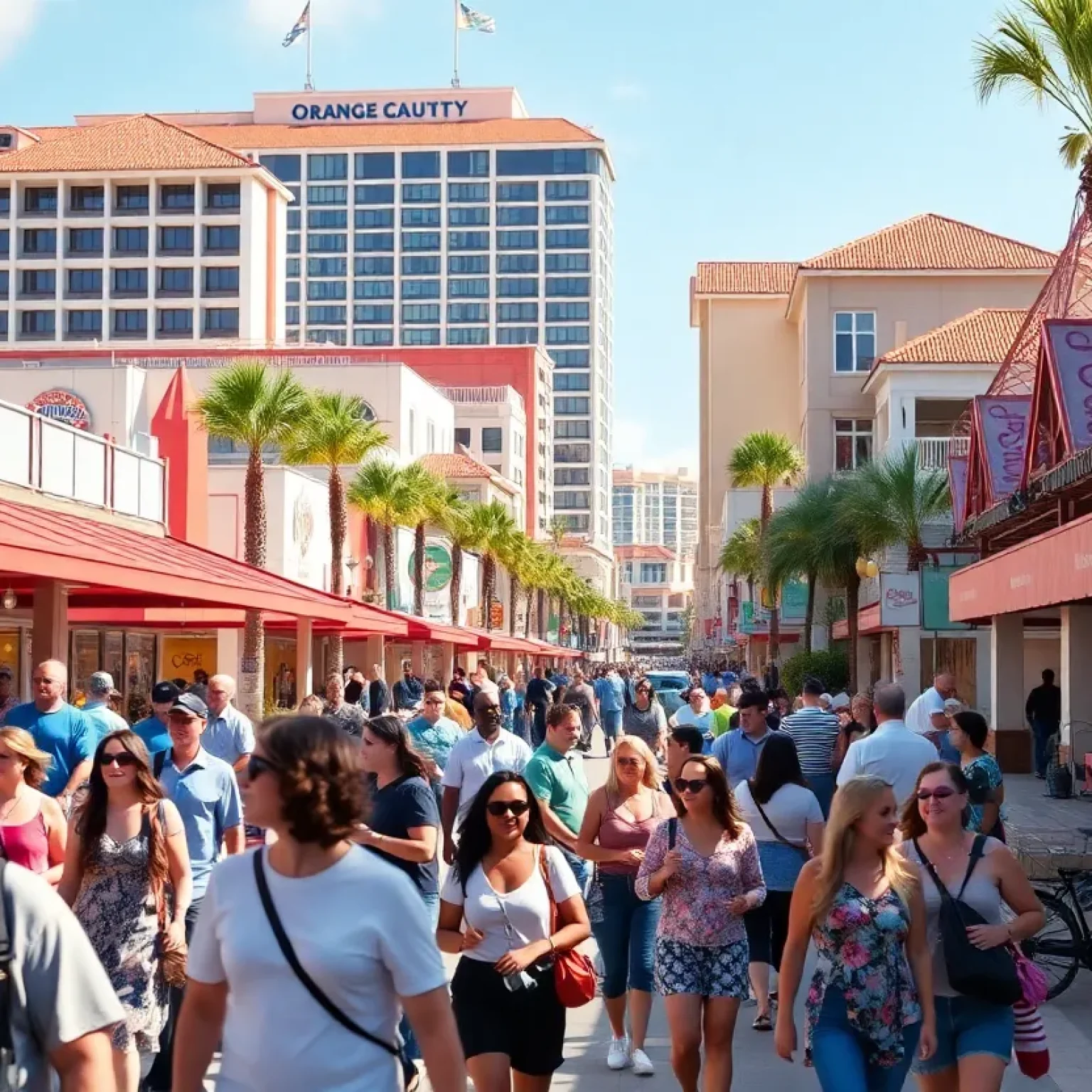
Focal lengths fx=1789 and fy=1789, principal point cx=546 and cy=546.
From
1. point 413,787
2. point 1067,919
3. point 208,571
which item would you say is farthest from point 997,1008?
point 208,571

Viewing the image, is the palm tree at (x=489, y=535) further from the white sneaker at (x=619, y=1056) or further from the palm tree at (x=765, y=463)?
the white sneaker at (x=619, y=1056)

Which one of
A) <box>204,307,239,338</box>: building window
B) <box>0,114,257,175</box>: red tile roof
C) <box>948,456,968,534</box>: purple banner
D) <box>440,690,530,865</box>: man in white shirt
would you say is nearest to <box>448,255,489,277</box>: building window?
<box>0,114,257,175</box>: red tile roof

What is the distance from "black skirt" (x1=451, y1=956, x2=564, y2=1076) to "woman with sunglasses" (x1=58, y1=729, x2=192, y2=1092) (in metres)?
1.34

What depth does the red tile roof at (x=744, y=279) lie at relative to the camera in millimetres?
86125

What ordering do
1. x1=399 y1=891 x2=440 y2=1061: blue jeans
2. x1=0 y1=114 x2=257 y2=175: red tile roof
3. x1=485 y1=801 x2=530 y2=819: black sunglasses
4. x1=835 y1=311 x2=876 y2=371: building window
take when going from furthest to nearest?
1. x1=0 y1=114 x2=257 y2=175: red tile roof
2. x1=835 y1=311 x2=876 y2=371: building window
3. x1=399 y1=891 x2=440 y2=1061: blue jeans
4. x1=485 y1=801 x2=530 y2=819: black sunglasses

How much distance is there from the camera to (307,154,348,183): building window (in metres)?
159

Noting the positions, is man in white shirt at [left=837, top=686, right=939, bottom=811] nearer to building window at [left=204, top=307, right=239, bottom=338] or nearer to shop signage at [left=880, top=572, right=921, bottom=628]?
shop signage at [left=880, top=572, right=921, bottom=628]

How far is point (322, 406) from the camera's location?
145 ft

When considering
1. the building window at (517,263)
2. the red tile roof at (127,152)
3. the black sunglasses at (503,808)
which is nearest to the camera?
the black sunglasses at (503,808)

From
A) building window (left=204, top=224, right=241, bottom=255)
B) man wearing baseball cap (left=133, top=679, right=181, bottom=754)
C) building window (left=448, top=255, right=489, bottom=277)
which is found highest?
building window (left=448, top=255, right=489, bottom=277)

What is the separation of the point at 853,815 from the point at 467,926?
1429mm

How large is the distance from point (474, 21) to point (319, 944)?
169 m

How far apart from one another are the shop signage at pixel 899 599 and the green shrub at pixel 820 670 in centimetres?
891

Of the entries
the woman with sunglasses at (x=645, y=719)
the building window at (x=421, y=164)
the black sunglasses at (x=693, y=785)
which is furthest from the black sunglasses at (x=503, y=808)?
the building window at (x=421, y=164)
